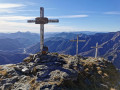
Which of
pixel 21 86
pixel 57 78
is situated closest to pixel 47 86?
pixel 57 78

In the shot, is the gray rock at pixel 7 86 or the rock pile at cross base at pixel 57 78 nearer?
the rock pile at cross base at pixel 57 78

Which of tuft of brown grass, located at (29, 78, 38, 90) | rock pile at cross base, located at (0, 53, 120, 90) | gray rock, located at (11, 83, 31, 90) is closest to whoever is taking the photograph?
tuft of brown grass, located at (29, 78, 38, 90)

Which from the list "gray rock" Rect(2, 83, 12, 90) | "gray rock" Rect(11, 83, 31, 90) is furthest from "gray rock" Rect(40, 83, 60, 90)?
"gray rock" Rect(2, 83, 12, 90)

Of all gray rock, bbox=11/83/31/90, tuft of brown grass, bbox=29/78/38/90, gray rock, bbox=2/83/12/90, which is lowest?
gray rock, bbox=2/83/12/90

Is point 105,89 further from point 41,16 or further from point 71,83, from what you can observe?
point 41,16

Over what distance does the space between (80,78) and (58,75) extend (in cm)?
487

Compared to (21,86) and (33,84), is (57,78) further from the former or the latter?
(21,86)

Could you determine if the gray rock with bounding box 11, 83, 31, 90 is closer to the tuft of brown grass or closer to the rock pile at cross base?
the rock pile at cross base

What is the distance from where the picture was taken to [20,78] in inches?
952

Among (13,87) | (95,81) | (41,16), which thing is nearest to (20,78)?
(13,87)

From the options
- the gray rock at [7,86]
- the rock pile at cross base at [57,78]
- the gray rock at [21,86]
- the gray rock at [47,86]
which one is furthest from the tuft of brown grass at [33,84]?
the gray rock at [7,86]

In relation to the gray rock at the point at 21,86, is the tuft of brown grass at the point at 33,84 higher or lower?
higher

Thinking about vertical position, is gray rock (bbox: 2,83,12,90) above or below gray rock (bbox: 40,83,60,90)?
below

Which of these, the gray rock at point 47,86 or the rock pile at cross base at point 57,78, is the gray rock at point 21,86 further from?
the gray rock at point 47,86
